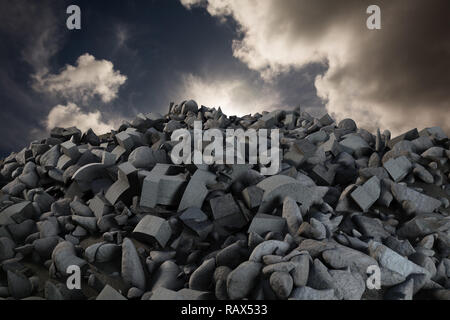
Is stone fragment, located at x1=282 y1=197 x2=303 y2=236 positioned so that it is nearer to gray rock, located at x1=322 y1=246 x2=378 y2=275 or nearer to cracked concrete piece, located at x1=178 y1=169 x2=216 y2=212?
gray rock, located at x1=322 y1=246 x2=378 y2=275

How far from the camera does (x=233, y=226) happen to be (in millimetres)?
3119

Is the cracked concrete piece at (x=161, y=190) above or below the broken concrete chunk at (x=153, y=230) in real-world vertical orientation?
above

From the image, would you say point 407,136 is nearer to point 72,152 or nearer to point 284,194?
point 284,194

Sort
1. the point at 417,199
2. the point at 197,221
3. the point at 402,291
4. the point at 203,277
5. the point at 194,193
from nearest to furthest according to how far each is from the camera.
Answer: the point at 402,291, the point at 203,277, the point at 197,221, the point at 194,193, the point at 417,199

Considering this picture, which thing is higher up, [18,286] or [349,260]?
[349,260]

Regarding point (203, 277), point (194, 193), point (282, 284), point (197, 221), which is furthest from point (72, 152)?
point (282, 284)

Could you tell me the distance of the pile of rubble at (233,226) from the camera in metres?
2.23

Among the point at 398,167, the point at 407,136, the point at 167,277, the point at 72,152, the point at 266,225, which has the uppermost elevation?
the point at 407,136

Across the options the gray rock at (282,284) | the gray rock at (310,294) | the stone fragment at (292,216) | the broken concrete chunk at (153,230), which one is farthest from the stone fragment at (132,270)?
the stone fragment at (292,216)

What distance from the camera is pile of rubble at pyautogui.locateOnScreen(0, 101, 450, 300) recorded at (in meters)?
2.23

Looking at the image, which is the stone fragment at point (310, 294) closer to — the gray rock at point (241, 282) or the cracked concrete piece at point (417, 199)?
the gray rock at point (241, 282)

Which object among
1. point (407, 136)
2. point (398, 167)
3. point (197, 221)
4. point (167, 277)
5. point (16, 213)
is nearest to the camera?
point (167, 277)

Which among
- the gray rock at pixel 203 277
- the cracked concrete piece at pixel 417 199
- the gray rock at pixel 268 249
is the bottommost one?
the gray rock at pixel 203 277
